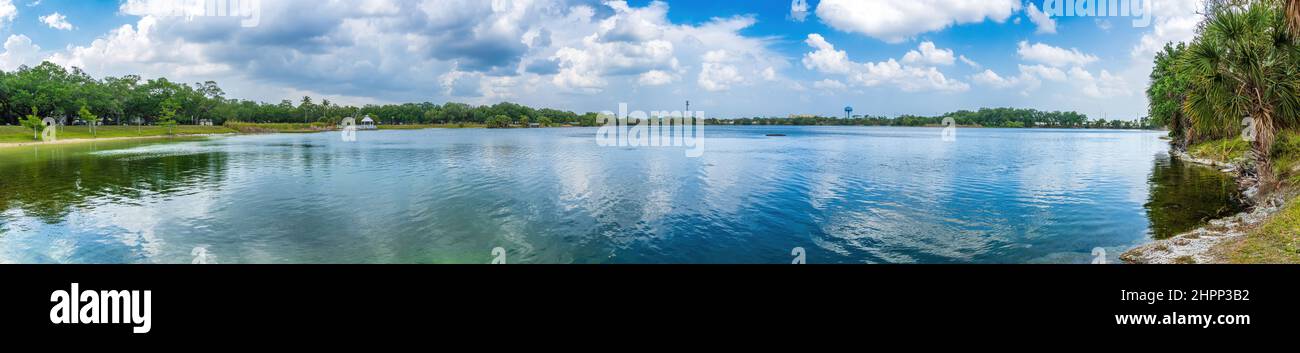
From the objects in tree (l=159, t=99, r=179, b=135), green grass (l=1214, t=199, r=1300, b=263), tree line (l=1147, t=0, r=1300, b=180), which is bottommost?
green grass (l=1214, t=199, r=1300, b=263)

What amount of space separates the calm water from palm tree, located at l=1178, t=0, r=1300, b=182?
3396mm

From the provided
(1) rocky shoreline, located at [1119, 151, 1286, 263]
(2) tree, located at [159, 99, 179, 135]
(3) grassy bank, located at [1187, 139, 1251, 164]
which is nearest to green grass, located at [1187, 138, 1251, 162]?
(3) grassy bank, located at [1187, 139, 1251, 164]

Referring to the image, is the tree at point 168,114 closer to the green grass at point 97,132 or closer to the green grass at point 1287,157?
the green grass at point 97,132

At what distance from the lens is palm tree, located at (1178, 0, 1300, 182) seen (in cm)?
1950

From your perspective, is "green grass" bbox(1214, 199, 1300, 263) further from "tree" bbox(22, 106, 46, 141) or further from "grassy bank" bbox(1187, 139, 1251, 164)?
"tree" bbox(22, 106, 46, 141)

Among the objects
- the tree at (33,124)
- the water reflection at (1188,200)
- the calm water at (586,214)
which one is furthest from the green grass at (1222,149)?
the tree at (33,124)

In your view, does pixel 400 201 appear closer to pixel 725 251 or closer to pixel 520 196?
pixel 520 196

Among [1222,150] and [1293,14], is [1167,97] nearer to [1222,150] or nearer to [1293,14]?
[1222,150]

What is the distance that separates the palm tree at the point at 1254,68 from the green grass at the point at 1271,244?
7.92m

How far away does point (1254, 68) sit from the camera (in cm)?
1958

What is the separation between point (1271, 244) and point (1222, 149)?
40712mm
